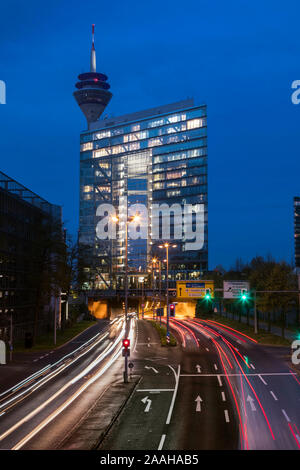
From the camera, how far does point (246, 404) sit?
29938 mm

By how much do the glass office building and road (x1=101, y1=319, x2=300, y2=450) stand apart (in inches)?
4726

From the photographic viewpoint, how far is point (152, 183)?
191 m

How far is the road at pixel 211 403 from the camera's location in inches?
893

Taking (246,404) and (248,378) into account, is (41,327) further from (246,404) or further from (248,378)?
(246,404)

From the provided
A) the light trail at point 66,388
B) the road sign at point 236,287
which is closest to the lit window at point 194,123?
the road sign at point 236,287

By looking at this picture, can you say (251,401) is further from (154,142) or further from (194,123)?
(154,142)

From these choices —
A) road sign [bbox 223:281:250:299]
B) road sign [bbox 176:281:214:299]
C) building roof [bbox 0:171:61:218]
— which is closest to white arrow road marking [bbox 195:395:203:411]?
road sign [bbox 223:281:250:299]

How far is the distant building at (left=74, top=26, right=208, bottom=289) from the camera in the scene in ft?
581

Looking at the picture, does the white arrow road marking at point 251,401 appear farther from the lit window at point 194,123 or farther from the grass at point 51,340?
the lit window at point 194,123

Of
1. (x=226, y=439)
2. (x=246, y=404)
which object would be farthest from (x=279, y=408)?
(x=226, y=439)

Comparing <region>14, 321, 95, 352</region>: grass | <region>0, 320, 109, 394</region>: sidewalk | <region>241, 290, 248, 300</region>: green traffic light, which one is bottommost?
<region>0, 320, 109, 394</region>: sidewalk

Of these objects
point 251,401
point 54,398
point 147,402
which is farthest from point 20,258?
point 251,401

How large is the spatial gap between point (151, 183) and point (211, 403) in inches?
6456

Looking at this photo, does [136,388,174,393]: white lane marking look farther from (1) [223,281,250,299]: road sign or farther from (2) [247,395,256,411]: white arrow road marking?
(1) [223,281,250,299]: road sign
